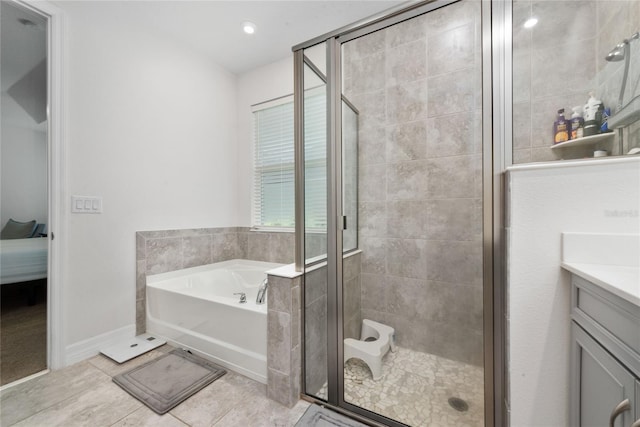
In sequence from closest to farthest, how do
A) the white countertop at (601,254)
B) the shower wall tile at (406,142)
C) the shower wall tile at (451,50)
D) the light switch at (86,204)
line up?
the white countertop at (601,254) < the shower wall tile at (451,50) < the light switch at (86,204) < the shower wall tile at (406,142)

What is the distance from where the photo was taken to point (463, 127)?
1.65 meters

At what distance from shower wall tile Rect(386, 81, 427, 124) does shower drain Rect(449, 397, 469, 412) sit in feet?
5.89

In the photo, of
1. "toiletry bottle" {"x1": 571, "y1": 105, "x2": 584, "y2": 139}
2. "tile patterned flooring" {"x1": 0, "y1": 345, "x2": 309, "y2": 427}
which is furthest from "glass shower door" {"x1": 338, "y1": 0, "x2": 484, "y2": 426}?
"tile patterned flooring" {"x1": 0, "y1": 345, "x2": 309, "y2": 427}

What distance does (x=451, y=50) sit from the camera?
1666mm

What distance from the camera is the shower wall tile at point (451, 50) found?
147cm

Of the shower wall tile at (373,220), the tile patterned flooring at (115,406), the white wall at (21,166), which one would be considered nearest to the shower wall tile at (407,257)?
the shower wall tile at (373,220)

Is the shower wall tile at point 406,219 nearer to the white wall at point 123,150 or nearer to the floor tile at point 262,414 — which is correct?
the floor tile at point 262,414

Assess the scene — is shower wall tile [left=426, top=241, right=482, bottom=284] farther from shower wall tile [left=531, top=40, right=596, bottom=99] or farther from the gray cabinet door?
shower wall tile [left=531, top=40, right=596, bottom=99]

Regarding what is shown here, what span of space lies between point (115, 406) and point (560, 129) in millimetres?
2577

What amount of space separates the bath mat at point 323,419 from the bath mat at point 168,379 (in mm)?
654

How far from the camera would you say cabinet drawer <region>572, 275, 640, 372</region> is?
1.81 feet

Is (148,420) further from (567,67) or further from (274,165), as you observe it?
(567,67)

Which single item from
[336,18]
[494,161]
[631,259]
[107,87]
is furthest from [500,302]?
[107,87]

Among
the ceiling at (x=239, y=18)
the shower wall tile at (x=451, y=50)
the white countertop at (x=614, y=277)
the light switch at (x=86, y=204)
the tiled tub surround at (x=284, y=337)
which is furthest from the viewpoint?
the ceiling at (x=239, y=18)
